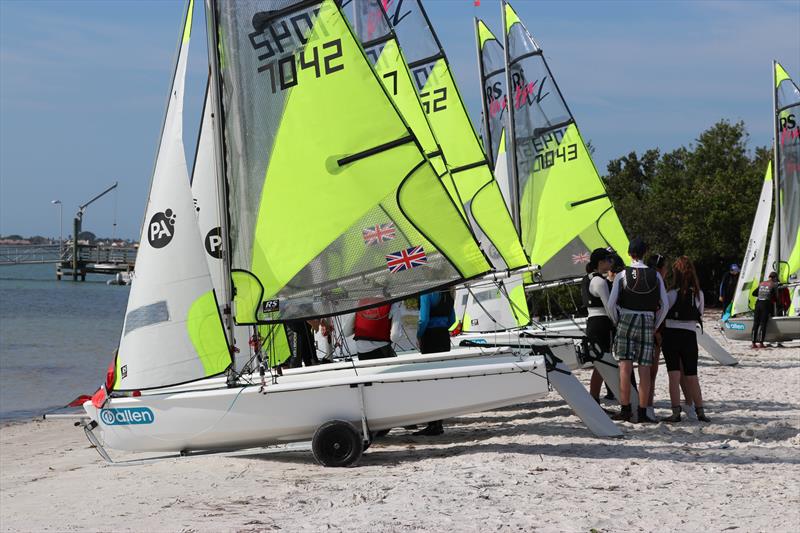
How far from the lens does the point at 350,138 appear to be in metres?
8.14

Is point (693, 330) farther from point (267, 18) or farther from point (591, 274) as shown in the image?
point (267, 18)

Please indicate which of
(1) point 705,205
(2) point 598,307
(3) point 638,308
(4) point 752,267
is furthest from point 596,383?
(1) point 705,205

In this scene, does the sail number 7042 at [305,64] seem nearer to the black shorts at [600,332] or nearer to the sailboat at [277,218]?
the sailboat at [277,218]

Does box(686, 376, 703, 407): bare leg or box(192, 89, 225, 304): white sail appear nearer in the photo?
box(686, 376, 703, 407): bare leg

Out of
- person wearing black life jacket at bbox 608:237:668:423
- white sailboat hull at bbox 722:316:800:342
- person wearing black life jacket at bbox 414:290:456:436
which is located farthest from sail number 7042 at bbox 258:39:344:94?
white sailboat hull at bbox 722:316:800:342

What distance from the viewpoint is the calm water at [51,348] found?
17.5m

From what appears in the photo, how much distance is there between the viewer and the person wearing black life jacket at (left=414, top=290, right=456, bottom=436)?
352 inches

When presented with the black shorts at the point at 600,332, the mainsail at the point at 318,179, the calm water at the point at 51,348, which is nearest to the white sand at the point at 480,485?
the black shorts at the point at 600,332

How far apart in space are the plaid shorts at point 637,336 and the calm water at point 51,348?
10.1 meters

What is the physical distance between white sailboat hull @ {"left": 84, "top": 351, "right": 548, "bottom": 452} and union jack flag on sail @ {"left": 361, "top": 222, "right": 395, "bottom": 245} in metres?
1.08

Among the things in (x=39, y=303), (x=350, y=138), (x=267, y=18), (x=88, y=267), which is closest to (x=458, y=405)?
(x=350, y=138)

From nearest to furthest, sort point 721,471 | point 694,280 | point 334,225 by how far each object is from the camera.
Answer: point 721,471 → point 334,225 → point 694,280

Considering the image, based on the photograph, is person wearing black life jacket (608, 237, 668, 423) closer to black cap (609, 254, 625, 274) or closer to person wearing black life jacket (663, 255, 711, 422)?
person wearing black life jacket (663, 255, 711, 422)

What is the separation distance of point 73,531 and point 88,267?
76.0 metres
